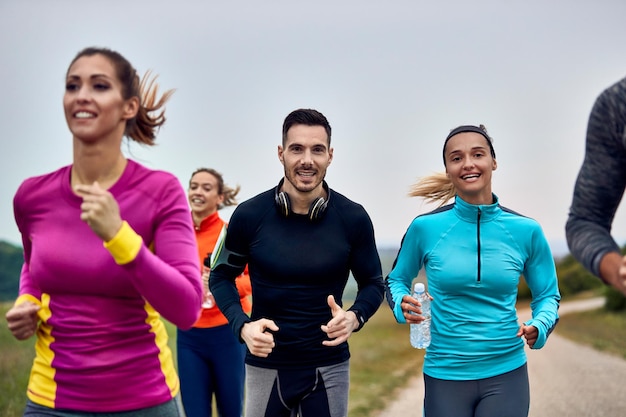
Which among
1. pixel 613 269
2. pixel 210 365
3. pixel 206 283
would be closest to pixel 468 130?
pixel 613 269

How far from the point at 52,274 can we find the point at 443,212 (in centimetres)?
297

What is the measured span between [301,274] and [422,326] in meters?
1.10

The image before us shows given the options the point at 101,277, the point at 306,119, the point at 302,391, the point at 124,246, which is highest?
the point at 306,119

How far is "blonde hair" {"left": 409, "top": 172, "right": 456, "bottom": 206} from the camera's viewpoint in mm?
5845

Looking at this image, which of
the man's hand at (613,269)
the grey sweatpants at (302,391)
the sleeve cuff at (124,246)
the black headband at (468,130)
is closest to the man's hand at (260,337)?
the grey sweatpants at (302,391)

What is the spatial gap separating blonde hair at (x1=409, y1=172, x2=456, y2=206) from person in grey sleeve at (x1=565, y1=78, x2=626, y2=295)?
310cm

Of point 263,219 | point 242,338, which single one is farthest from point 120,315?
point 263,219

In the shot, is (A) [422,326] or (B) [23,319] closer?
(B) [23,319]

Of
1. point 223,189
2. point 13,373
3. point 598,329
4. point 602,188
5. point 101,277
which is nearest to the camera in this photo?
point 602,188

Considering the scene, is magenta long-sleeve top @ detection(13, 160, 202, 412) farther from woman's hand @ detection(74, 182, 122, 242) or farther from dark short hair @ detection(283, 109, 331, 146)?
dark short hair @ detection(283, 109, 331, 146)

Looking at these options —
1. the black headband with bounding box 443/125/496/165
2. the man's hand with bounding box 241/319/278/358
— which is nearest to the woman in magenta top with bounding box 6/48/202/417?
the man's hand with bounding box 241/319/278/358

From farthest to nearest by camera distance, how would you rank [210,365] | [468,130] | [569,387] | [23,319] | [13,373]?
[569,387] → [13,373] → [210,365] → [468,130] → [23,319]

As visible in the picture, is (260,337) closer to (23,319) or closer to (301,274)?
(301,274)

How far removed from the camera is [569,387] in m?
14.9
